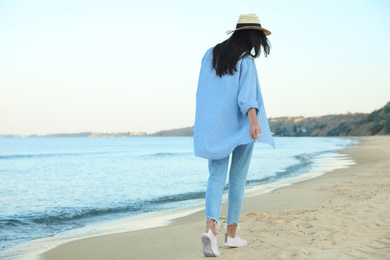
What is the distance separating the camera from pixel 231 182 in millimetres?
3477

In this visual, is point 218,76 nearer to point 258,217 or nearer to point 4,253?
point 258,217

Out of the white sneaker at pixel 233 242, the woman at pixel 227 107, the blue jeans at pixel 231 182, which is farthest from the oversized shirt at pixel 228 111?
the white sneaker at pixel 233 242

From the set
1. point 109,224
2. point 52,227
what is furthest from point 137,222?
point 52,227

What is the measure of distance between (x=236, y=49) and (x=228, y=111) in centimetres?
45

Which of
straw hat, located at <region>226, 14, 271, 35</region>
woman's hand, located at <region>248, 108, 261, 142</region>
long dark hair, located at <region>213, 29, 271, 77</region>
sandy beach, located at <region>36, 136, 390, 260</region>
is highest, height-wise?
straw hat, located at <region>226, 14, 271, 35</region>

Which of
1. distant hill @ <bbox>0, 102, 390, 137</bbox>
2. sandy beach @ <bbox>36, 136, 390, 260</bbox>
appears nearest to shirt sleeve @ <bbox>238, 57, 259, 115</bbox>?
sandy beach @ <bbox>36, 136, 390, 260</bbox>

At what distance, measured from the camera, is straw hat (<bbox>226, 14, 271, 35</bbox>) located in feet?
10.7

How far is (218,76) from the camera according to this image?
3299 millimetres

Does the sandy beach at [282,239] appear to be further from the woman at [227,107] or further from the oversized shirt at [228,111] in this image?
the oversized shirt at [228,111]

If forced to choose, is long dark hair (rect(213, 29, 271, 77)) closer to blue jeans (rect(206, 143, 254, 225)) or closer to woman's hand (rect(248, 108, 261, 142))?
woman's hand (rect(248, 108, 261, 142))

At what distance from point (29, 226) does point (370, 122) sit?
79.8m

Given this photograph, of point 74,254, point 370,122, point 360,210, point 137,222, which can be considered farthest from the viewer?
point 370,122

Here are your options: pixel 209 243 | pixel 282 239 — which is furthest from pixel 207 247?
pixel 282 239

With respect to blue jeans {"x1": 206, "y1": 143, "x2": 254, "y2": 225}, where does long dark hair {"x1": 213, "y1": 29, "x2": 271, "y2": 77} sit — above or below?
above
